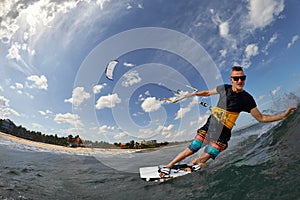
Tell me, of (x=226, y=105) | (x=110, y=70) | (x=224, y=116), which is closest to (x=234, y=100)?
(x=226, y=105)

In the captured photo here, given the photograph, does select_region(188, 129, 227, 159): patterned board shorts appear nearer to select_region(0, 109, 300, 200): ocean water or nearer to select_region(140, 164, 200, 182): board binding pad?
select_region(0, 109, 300, 200): ocean water

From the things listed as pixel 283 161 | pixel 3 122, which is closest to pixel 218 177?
pixel 283 161

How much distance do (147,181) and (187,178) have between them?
1.28 m

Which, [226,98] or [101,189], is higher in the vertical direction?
[226,98]

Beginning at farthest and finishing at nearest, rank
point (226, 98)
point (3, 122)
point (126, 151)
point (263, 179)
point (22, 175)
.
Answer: point (3, 122) → point (126, 151) → point (22, 175) → point (226, 98) → point (263, 179)

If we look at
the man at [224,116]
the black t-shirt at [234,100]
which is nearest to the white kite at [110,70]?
the man at [224,116]

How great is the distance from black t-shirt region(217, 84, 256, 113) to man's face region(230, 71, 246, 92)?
0.18 meters

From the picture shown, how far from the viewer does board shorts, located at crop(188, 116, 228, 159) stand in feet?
22.2

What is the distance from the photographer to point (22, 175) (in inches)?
313

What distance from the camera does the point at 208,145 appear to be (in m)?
6.98

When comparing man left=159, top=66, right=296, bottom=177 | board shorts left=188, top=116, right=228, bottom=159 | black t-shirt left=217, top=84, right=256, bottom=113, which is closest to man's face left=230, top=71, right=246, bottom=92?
man left=159, top=66, right=296, bottom=177

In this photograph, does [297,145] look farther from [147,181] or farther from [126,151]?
[126,151]

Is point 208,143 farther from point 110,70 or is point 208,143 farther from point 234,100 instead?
point 110,70

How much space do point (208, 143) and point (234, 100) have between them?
1564 millimetres
